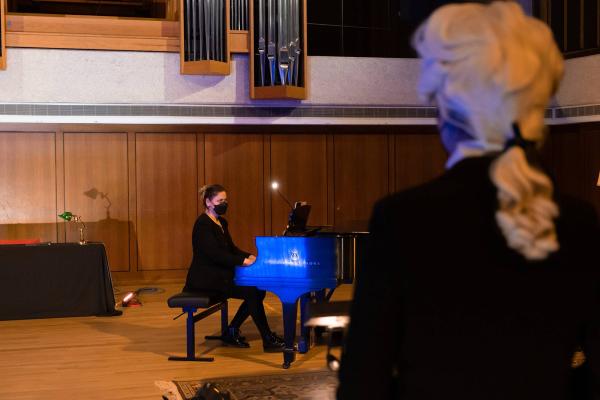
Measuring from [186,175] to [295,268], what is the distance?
469 cm

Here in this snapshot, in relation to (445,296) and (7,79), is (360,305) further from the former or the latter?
(7,79)

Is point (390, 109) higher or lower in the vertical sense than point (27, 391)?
higher

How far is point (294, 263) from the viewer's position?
5.77m

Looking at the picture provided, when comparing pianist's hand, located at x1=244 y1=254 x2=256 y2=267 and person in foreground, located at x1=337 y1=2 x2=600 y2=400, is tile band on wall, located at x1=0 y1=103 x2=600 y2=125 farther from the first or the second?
person in foreground, located at x1=337 y1=2 x2=600 y2=400

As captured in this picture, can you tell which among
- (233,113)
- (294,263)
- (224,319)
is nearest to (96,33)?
(233,113)

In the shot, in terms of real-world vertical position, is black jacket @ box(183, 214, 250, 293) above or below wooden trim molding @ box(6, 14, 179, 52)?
below

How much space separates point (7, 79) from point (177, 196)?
2.31 meters

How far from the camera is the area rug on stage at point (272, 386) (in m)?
5.05

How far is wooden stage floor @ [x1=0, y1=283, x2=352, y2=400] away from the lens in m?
5.39

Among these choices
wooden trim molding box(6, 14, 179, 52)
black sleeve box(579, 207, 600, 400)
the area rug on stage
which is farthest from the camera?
wooden trim molding box(6, 14, 179, 52)

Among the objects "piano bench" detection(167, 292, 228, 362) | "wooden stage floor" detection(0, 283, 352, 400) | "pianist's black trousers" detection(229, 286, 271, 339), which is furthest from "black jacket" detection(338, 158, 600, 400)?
"pianist's black trousers" detection(229, 286, 271, 339)

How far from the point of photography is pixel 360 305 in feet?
4.13

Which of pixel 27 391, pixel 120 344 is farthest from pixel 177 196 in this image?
pixel 27 391

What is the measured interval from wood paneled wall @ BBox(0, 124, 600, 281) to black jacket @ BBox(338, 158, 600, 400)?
884 cm
